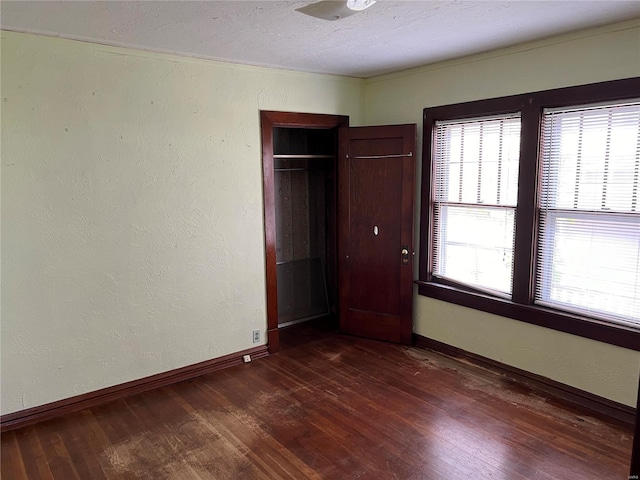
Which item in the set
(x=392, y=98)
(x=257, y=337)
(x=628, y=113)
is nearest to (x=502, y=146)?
(x=628, y=113)

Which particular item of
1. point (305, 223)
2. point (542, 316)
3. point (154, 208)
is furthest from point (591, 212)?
point (154, 208)

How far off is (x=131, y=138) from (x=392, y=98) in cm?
242

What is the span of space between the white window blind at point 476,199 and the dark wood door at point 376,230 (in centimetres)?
27

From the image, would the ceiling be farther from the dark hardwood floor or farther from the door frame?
the dark hardwood floor

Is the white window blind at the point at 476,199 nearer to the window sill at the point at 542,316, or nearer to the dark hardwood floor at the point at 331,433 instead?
the window sill at the point at 542,316

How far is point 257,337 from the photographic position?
13.8 feet

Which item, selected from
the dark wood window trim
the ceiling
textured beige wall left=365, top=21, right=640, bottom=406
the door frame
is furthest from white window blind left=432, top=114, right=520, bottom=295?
the door frame

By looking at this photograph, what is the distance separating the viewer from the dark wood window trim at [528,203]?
3.05 meters

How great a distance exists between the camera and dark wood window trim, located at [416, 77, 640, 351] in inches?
120

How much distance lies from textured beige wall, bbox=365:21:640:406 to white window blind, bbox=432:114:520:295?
0.87ft

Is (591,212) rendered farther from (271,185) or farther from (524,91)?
(271,185)

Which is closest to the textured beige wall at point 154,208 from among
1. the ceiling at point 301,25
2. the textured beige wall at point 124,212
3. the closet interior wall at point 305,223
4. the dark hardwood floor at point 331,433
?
the textured beige wall at point 124,212

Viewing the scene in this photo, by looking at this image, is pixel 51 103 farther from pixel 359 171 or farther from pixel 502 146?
pixel 502 146

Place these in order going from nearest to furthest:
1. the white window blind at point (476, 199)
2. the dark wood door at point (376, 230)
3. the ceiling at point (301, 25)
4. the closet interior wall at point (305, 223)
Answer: the ceiling at point (301, 25) < the white window blind at point (476, 199) < the dark wood door at point (376, 230) < the closet interior wall at point (305, 223)
